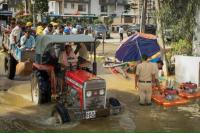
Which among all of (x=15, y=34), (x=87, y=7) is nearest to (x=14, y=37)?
(x=15, y=34)

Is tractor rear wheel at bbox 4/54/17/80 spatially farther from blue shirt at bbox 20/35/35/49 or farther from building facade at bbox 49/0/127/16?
building facade at bbox 49/0/127/16

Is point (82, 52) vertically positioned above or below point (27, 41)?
below

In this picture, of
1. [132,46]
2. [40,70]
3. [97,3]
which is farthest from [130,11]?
[40,70]

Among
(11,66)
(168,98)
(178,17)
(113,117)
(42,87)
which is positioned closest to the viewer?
(113,117)

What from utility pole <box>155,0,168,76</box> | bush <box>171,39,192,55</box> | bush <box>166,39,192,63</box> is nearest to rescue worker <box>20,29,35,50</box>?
utility pole <box>155,0,168,76</box>

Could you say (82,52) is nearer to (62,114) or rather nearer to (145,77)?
(145,77)

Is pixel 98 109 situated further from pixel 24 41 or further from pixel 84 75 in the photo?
pixel 24 41

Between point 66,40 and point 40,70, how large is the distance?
1.42 m

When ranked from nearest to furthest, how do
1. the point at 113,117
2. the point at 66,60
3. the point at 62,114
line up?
the point at 62,114, the point at 113,117, the point at 66,60

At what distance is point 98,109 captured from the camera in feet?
34.4

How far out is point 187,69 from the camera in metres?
16.0

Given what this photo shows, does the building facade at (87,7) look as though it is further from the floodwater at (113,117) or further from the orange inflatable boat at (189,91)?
the floodwater at (113,117)

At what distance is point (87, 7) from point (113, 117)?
79.4 meters

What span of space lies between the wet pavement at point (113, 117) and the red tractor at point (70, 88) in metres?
0.28
